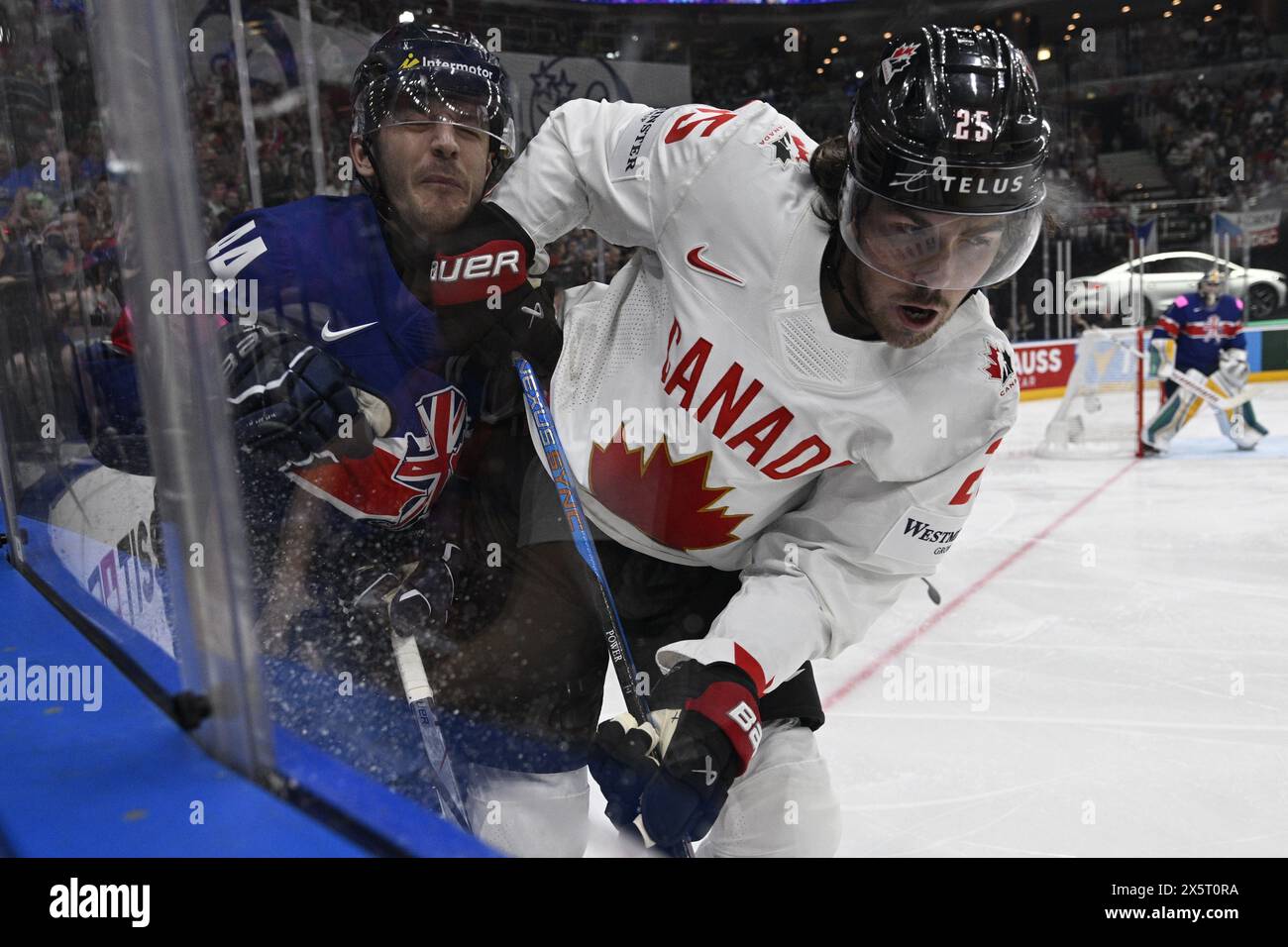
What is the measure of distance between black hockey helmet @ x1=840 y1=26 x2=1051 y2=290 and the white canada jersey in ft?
0.31

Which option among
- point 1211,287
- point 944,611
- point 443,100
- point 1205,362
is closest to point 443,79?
point 443,100

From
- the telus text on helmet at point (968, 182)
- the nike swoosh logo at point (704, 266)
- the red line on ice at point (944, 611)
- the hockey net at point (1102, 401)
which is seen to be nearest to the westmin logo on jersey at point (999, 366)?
the telus text on helmet at point (968, 182)

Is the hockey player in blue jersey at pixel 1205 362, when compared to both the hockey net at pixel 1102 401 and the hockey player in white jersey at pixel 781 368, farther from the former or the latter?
the hockey player in white jersey at pixel 781 368

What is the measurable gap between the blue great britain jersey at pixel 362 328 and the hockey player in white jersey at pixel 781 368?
0.16 meters

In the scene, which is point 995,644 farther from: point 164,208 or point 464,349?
point 164,208

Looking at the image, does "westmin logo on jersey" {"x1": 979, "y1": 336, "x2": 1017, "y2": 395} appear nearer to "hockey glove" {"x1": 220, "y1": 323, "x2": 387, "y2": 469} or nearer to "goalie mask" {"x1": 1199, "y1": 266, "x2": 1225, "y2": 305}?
"hockey glove" {"x1": 220, "y1": 323, "x2": 387, "y2": 469}

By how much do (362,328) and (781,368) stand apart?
0.51 meters

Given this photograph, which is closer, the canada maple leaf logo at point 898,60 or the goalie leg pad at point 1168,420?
the canada maple leaf logo at point 898,60

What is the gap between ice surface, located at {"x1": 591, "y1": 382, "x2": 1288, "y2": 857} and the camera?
5.49 feet

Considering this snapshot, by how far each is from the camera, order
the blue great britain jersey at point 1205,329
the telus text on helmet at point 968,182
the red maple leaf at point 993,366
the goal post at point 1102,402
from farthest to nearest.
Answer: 1. the blue great britain jersey at point 1205,329
2. the goal post at point 1102,402
3. the red maple leaf at point 993,366
4. the telus text on helmet at point 968,182

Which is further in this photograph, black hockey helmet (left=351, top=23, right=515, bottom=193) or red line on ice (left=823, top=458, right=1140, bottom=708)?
red line on ice (left=823, top=458, right=1140, bottom=708)

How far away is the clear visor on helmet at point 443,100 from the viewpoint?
1.14 meters

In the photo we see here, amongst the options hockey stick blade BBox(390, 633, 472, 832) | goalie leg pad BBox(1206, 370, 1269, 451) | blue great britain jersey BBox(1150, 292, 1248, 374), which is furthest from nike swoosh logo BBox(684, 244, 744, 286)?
blue great britain jersey BBox(1150, 292, 1248, 374)

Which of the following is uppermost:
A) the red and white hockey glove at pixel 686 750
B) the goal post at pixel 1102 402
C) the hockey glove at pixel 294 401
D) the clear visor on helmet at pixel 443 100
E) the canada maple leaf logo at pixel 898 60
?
the canada maple leaf logo at pixel 898 60
